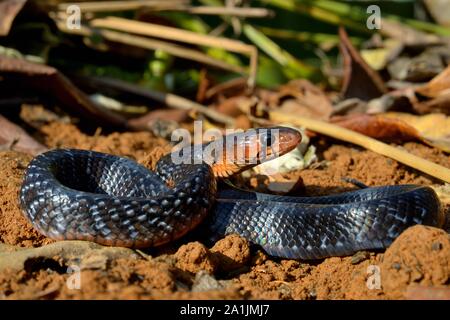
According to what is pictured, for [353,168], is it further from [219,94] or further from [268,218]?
[219,94]

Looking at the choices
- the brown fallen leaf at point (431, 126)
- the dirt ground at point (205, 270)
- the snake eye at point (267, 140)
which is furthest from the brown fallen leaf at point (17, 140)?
the brown fallen leaf at point (431, 126)

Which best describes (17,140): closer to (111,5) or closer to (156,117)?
(156,117)

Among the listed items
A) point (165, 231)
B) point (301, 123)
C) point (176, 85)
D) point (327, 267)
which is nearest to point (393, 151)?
point (301, 123)

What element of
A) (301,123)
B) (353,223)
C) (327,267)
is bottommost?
(327,267)

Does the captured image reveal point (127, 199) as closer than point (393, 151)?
Yes

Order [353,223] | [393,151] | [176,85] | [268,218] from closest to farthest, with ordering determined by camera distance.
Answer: [353,223] → [268,218] → [393,151] → [176,85]

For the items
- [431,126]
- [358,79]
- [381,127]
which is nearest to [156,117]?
[358,79]

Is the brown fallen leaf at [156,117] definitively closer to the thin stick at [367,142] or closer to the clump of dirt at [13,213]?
the thin stick at [367,142]
